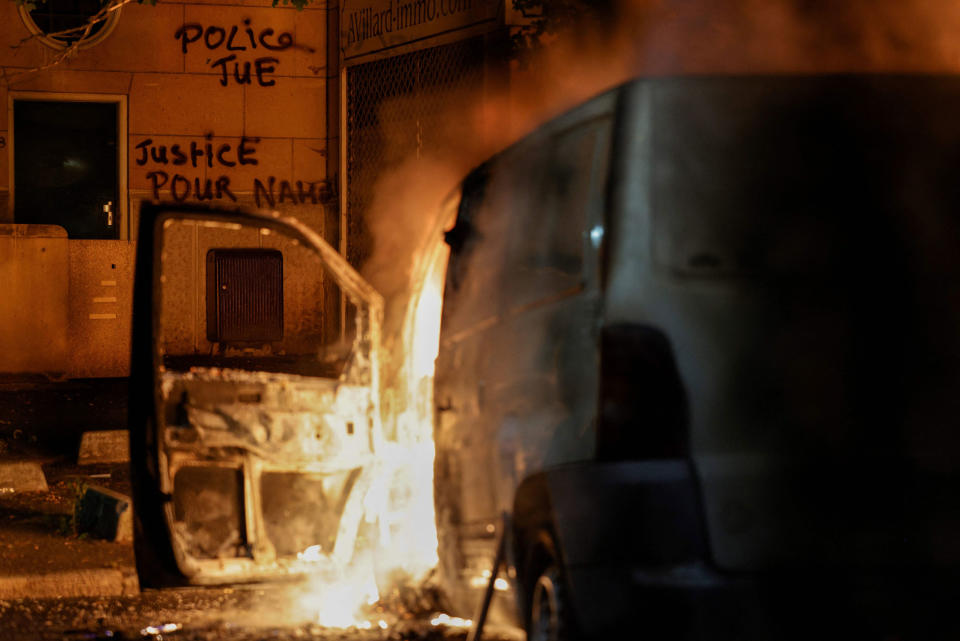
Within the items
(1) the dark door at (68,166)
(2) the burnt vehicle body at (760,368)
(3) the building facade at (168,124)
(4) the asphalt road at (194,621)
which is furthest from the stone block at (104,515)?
(1) the dark door at (68,166)

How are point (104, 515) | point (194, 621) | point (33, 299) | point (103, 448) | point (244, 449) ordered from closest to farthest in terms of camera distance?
point (244, 449) → point (194, 621) → point (104, 515) → point (103, 448) → point (33, 299)

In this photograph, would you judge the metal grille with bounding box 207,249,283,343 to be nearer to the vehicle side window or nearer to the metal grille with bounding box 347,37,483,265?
the metal grille with bounding box 347,37,483,265

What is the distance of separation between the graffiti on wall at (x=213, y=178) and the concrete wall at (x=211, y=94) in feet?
0.04

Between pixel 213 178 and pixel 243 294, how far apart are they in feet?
5.13

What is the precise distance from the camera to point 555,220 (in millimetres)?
4379

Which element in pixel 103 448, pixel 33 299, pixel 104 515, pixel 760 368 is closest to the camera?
pixel 760 368

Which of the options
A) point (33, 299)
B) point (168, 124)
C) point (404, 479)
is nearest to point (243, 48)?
point (168, 124)

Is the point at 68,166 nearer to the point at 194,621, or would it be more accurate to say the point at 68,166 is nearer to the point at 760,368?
the point at 194,621

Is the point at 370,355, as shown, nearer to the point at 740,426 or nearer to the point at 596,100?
the point at 596,100

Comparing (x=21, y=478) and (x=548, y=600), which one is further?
(x=21, y=478)

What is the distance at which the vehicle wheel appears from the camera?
3846 mm

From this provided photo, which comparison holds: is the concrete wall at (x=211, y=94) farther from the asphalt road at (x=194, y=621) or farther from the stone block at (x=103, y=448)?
the asphalt road at (x=194, y=621)

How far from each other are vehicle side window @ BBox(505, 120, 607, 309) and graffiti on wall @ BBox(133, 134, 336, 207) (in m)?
13.2

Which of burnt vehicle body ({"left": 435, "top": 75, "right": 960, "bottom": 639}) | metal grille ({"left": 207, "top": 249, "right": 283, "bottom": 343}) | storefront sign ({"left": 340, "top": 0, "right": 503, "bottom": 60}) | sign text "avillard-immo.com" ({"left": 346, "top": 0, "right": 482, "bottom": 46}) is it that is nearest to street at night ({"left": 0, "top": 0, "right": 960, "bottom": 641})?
burnt vehicle body ({"left": 435, "top": 75, "right": 960, "bottom": 639})
